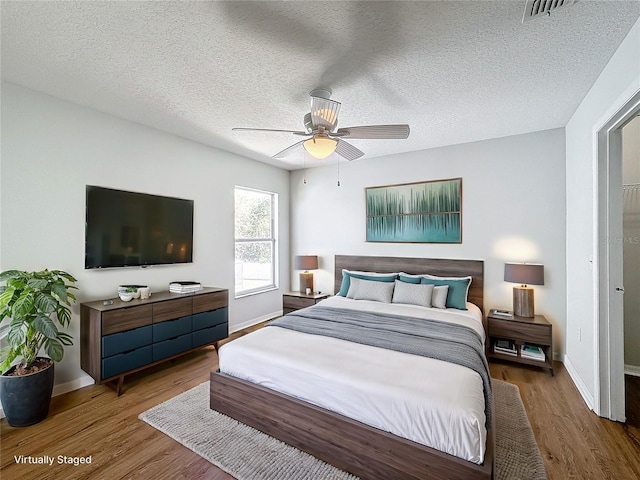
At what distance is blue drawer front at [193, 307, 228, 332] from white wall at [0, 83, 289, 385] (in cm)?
60

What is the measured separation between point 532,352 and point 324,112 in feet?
10.9

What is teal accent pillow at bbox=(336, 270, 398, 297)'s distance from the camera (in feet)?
13.6

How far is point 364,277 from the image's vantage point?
4.27 m

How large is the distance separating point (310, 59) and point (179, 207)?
2489mm

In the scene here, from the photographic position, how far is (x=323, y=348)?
7.50 feet

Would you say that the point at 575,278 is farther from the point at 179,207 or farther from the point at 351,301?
the point at 179,207

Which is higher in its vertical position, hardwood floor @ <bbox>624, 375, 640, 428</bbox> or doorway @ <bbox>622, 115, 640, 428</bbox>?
doorway @ <bbox>622, 115, 640, 428</bbox>

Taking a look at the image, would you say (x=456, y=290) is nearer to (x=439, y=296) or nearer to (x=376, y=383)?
(x=439, y=296)

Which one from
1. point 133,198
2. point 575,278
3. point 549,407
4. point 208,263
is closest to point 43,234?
point 133,198

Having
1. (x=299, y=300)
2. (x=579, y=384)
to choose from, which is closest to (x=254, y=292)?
(x=299, y=300)

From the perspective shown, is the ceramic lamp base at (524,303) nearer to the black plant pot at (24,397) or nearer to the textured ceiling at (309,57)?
the textured ceiling at (309,57)

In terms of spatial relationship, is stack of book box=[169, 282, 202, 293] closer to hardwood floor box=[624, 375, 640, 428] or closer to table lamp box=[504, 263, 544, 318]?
table lamp box=[504, 263, 544, 318]

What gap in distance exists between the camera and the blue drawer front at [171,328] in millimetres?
3021

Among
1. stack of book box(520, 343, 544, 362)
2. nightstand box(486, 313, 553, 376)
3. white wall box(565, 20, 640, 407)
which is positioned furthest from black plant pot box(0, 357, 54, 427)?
stack of book box(520, 343, 544, 362)
